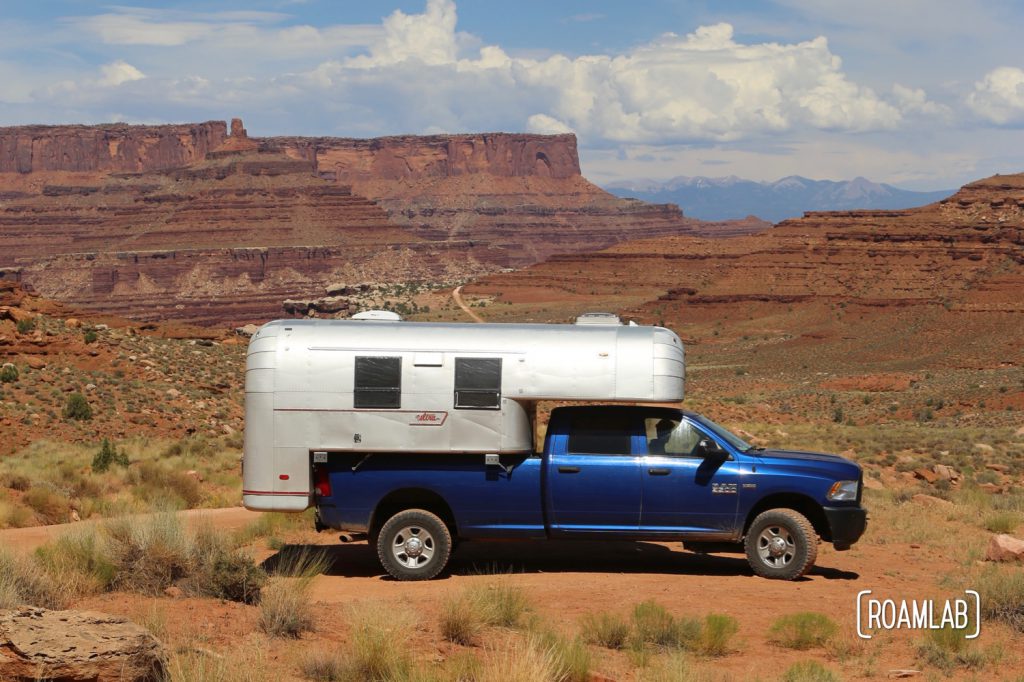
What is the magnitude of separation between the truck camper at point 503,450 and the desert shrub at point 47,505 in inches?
248

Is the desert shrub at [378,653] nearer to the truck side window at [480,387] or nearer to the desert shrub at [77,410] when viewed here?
the truck side window at [480,387]

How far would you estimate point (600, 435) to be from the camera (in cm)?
1164

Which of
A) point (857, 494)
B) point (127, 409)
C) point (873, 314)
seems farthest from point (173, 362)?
point (873, 314)

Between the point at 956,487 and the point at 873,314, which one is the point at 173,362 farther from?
the point at 873,314

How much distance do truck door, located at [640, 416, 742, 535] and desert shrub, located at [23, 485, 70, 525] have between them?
9110 mm

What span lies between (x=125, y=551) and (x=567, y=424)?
4128mm

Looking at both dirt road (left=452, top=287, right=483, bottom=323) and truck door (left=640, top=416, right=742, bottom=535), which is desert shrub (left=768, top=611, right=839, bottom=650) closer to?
truck door (left=640, top=416, right=742, bottom=535)

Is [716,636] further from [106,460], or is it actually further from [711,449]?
[106,460]

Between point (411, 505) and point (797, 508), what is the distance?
3676 millimetres

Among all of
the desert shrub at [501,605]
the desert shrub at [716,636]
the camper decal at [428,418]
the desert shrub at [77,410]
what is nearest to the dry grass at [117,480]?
the desert shrub at [77,410]

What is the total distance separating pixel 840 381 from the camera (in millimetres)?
52875

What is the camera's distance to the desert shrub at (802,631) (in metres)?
9.20

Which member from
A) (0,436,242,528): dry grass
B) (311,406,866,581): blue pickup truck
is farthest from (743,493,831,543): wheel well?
(0,436,242,528): dry grass

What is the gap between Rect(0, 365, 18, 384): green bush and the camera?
2858 centimetres
